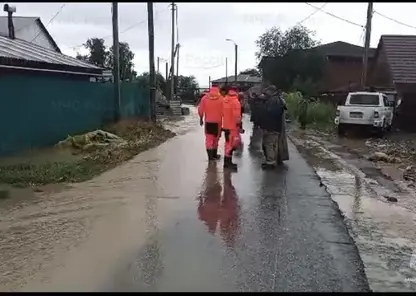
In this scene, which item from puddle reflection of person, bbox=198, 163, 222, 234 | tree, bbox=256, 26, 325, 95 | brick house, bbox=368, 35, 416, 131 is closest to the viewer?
puddle reflection of person, bbox=198, 163, 222, 234

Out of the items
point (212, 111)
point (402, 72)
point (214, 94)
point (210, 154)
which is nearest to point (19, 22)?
point (402, 72)

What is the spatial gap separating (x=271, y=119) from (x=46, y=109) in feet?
20.8

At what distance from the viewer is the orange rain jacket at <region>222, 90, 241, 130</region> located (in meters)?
12.1

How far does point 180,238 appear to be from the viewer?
644cm

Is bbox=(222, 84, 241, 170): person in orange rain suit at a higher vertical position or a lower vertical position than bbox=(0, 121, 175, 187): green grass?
higher

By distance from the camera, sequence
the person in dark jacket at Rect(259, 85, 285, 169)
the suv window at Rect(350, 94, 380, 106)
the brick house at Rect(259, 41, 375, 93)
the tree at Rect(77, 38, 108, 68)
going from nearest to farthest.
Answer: the person in dark jacket at Rect(259, 85, 285, 169), the suv window at Rect(350, 94, 380, 106), the brick house at Rect(259, 41, 375, 93), the tree at Rect(77, 38, 108, 68)

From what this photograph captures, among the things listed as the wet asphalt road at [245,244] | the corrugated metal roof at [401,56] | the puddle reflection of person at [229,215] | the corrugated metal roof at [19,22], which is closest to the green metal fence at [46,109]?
the wet asphalt road at [245,244]

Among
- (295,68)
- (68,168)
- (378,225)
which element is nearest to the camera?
(378,225)

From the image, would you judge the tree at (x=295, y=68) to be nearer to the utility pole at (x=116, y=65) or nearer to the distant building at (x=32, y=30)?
the distant building at (x=32, y=30)

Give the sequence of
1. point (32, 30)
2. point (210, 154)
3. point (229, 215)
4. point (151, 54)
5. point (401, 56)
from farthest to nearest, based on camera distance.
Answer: point (32, 30) < point (401, 56) < point (151, 54) < point (210, 154) < point (229, 215)

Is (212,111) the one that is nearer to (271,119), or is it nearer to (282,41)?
(271,119)

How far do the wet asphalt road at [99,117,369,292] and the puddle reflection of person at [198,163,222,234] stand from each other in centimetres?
1

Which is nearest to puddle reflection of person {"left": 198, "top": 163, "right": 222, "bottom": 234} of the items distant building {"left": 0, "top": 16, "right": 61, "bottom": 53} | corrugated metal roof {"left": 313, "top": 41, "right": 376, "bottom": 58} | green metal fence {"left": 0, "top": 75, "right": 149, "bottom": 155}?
green metal fence {"left": 0, "top": 75, "right": 149, "bottom": 155}

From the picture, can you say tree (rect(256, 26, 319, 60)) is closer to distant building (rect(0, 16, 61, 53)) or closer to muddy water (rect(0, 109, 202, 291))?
distant building (rect(0, 16, 61, 53))
